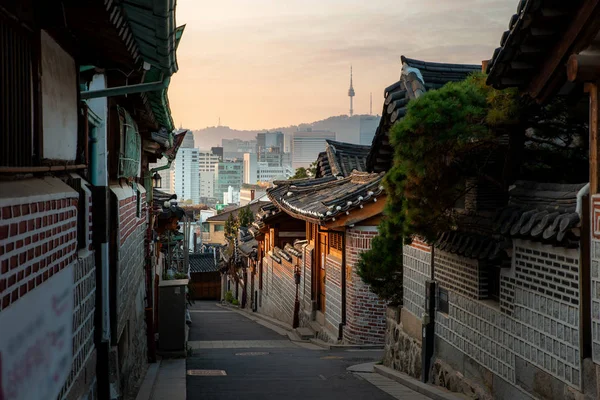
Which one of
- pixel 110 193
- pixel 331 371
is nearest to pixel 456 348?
pixel 331 371

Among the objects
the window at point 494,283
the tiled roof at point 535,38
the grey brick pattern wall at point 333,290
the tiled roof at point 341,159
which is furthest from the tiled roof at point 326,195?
the tiled roof at point 535,38

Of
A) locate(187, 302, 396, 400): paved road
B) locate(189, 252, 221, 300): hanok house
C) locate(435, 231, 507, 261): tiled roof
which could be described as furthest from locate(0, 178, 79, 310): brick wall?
locate(189, 252, 221, 300): hanok house

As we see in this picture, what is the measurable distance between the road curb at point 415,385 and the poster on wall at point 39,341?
23.1 feet

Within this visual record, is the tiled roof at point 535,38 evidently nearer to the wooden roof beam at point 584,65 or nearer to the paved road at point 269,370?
the wooden roof beam at point 584,65

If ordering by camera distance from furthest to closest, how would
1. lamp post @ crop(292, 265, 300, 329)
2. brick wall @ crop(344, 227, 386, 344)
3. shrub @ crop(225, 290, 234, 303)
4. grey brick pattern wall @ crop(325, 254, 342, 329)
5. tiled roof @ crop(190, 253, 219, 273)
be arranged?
tiled roof @ crop(190, 253, 219, 273)
shrub @ crop(225, 290, 234, 303)
lamp post @ crop(292, 265, 300, 329)
grey brick pattern wall @ crop(325, 254, 342, 329)
brick wall @ crop(344, 227, 386, 344)

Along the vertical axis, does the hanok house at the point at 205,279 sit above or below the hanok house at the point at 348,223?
below

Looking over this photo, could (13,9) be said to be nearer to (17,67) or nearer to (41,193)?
(17,67)

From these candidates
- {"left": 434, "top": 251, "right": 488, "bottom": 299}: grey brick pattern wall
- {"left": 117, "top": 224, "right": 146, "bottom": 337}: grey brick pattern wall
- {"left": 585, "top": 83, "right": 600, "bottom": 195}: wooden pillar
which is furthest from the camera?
{"left": 434, "top": 251, "right": 488, "bottom": 299}: grey brick pattern wall

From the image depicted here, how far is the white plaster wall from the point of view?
599cm

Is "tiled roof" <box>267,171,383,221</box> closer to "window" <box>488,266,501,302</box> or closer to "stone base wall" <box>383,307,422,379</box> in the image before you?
"stone base wall" <box>383,307,422,379</box>

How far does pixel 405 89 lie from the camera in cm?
1382

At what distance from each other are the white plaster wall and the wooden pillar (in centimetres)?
500

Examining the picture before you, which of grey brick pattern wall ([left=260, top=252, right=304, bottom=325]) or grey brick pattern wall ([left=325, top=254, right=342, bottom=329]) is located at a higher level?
grey brick pattern wall ([left=325, top=254, right=342, bottom=329])

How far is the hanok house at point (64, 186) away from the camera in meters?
4.63
